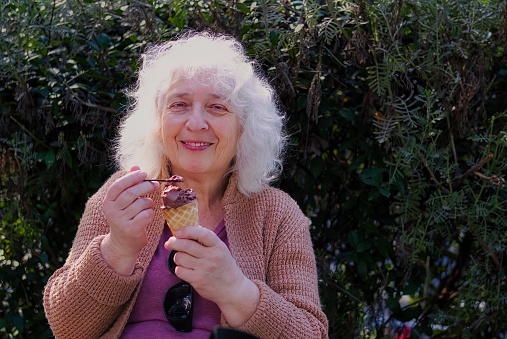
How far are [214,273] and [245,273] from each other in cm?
33

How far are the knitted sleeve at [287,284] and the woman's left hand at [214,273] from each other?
0.04 meters

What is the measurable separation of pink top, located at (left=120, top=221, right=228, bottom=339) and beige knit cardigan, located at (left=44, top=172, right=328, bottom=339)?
0.12 ft

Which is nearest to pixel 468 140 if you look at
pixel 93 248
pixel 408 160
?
pixel 408 160

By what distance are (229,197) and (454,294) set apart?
46.9 inches

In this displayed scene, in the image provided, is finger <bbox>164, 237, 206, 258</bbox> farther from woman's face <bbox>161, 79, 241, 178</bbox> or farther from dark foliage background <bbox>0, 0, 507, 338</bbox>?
dark foliage background <bbox>0, 0, 507, 338</bbox>

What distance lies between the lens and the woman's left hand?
2180 millimetres

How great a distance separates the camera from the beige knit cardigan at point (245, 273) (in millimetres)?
2387

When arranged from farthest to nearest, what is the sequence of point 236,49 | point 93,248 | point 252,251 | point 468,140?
point 468,140
point 236,49
point 252,251
point 93,248

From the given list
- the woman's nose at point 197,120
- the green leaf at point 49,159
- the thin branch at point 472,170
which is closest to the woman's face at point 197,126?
the woman's nose at point 197,120

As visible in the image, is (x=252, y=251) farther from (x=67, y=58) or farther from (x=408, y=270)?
(x=67, y=58)

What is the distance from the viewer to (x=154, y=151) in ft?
8.87

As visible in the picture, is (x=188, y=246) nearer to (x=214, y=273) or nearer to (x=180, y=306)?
(x=214, y=273)

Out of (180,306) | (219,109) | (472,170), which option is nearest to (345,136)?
(472,170)

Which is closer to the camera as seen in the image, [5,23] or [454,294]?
[5,23]
